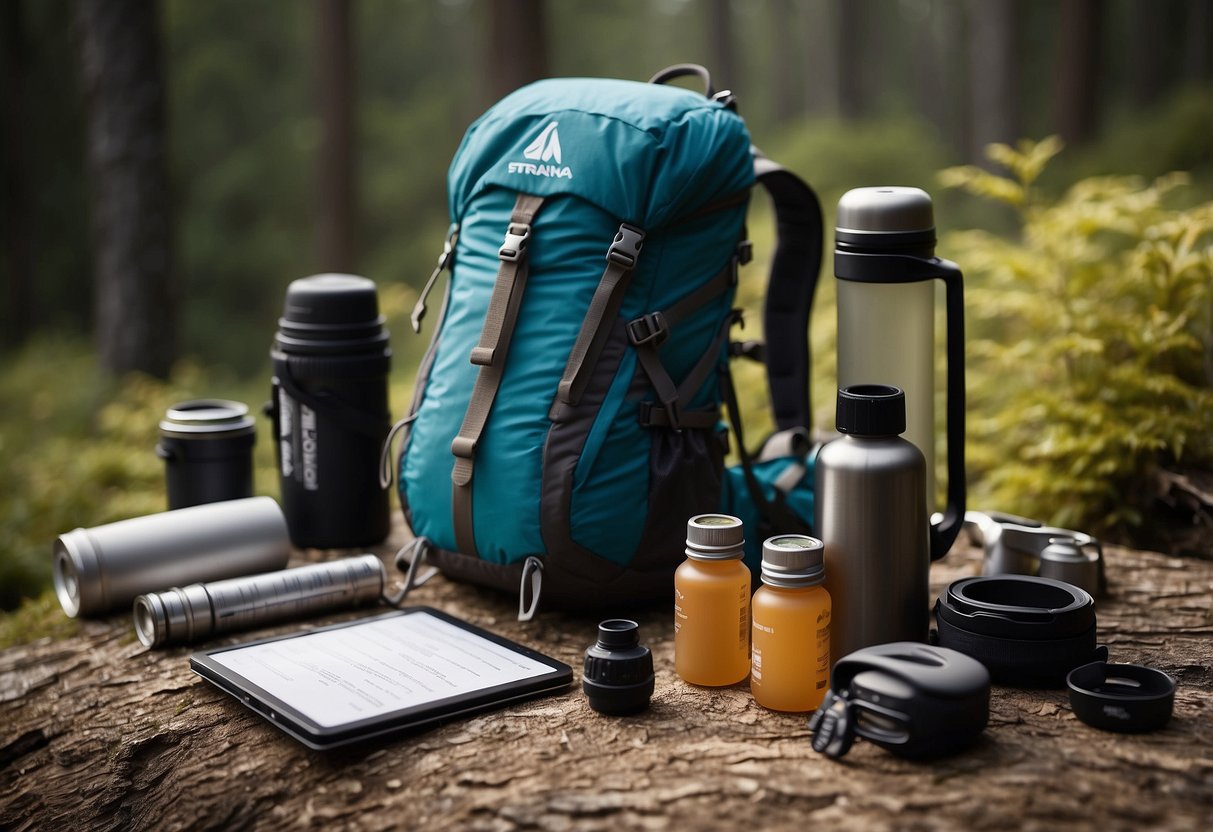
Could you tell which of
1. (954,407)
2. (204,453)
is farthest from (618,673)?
(204,453)

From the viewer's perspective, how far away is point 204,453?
331 cm

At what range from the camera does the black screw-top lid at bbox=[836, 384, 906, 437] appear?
2131 millimetres

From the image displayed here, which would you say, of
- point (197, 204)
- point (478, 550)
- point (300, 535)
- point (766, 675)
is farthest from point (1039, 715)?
point (197, 204)

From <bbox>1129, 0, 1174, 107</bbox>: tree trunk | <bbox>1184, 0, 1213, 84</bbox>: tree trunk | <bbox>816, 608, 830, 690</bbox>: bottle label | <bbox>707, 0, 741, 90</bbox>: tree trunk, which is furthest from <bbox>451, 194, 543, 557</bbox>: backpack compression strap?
<bbox>1129, 0, 1174, 107</bbox>: tree trunk

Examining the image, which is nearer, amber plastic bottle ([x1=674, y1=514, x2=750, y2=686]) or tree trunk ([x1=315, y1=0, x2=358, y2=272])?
amber plastic bottle ([x1=674, y1=514, x2=750, y2=686])

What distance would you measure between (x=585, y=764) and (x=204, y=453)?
6.12ft

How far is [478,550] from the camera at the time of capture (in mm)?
2762

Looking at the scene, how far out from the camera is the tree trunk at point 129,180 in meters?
7.42

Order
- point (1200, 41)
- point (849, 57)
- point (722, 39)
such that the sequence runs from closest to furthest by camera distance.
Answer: point (849, 57) < point (722, 39) < point (1200, 41)

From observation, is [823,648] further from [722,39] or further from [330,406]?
[722,39]

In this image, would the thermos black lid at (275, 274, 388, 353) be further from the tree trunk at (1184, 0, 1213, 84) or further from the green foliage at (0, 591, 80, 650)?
the tree trunk at (1184, 0, 1213, 84)

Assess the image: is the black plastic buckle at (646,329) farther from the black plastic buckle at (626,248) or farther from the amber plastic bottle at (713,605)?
the amber plastic bottle at (713,605)

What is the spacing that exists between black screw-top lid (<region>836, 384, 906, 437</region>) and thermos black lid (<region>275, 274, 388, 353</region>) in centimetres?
168

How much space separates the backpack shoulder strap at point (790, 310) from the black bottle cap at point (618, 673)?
1.28 meters
